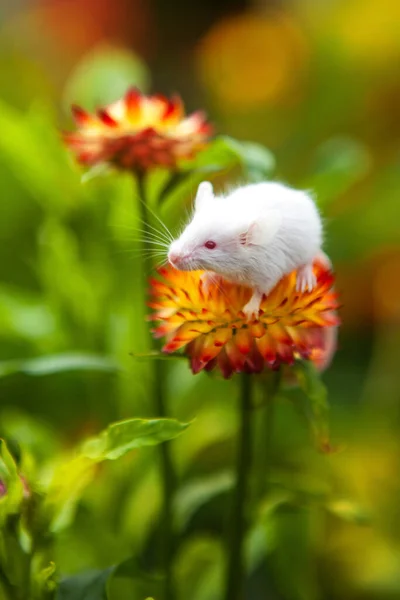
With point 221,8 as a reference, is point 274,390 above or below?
below

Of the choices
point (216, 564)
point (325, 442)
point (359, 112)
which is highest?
point (359, 112)

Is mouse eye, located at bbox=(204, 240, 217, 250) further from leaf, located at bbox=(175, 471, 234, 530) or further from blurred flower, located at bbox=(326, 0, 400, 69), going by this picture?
blurred flower, located at bbox=(326, 0, 400, 69)

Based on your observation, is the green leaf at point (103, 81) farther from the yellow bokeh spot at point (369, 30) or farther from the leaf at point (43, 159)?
the yellow bokeh spot at point (369, 30)

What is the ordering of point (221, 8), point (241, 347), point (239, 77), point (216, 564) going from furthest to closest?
point (221, 8) < point (239, 77) < point (216, 564) < point (241, 347)

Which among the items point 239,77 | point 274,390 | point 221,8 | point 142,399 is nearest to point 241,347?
point 274,390

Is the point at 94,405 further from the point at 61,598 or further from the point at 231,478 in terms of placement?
the point at 61,598

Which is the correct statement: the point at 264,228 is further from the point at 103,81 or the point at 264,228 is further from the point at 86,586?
the point at 103,81

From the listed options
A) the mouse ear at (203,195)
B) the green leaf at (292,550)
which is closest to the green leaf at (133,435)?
the mouse ear at (203,195)
